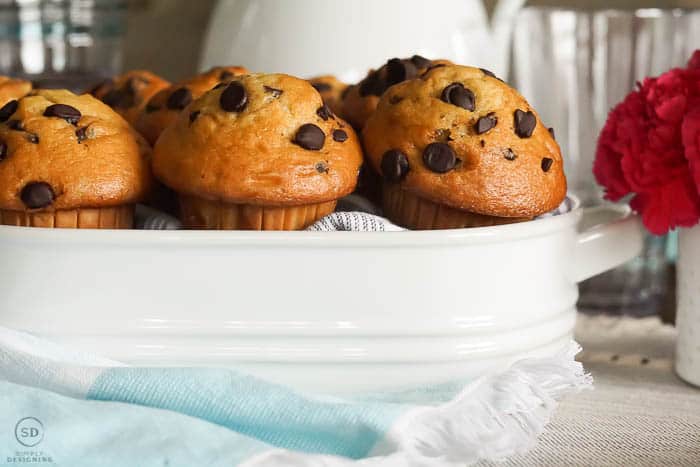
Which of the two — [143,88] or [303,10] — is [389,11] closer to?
[303,10]

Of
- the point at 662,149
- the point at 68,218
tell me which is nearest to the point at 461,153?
the point at 662,149

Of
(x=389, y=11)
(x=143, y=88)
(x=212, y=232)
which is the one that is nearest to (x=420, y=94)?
(x=212, y=232)

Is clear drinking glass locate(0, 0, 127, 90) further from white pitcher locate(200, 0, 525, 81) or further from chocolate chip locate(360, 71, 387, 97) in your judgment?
chocolate chip locate(360, 71, 387, 97)

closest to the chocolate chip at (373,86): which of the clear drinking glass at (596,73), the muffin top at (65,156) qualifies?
the muffin top at (65,156)

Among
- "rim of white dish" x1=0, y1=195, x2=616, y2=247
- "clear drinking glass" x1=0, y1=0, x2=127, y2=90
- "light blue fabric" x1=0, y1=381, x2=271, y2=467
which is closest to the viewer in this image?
"light blue fabric" x1=0, y1=381, x2=271, y2=467

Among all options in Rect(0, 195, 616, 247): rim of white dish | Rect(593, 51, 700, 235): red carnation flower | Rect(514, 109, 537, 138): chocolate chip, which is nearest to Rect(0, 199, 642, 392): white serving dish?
Rect(0, 195, 616, 247): rim of white dish

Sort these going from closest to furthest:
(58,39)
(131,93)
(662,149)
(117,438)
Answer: (117,438)
(662,149)
(131,93)
(58,39)

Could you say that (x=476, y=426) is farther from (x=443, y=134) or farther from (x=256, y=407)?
(x=443, y=134)
